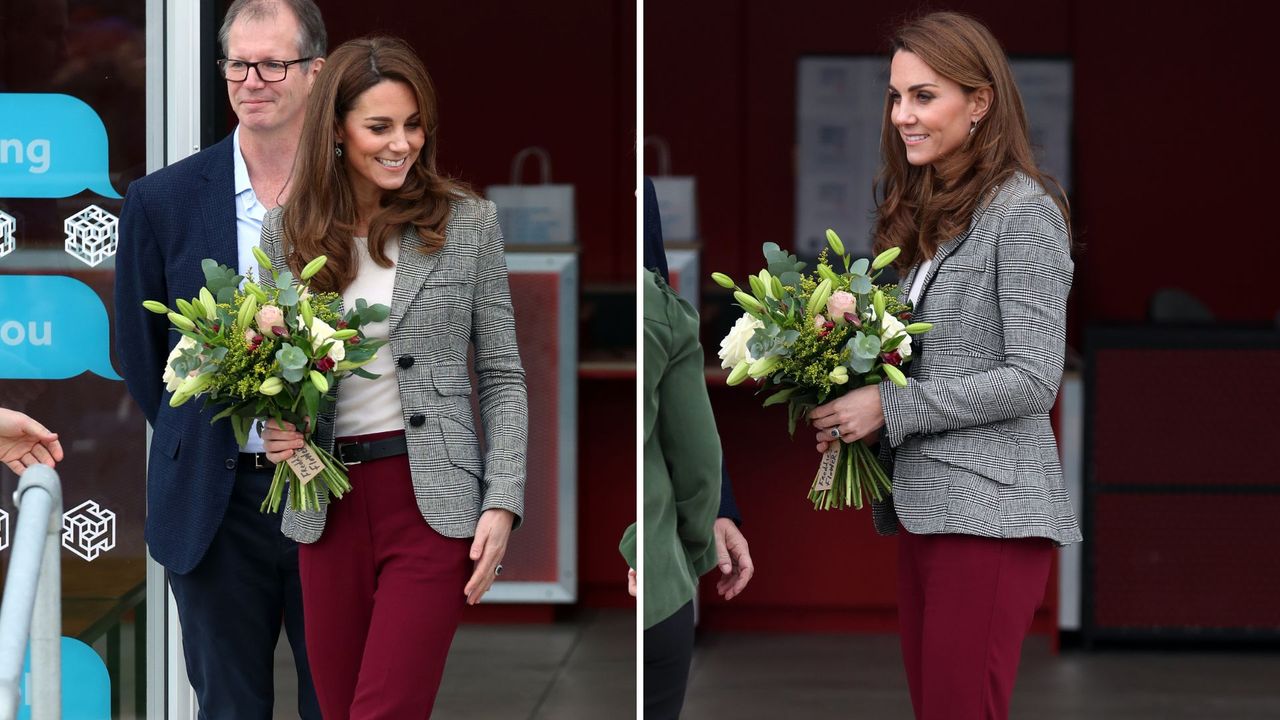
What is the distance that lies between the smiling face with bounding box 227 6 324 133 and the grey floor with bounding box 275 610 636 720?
6.51 ft

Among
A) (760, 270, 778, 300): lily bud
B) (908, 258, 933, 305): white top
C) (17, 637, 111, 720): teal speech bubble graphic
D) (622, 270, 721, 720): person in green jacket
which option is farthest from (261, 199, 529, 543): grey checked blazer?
(17, 637, 111, 720): teal speech bubble graphic

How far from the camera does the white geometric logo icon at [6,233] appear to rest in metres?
3.74

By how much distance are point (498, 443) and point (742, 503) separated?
2784mm

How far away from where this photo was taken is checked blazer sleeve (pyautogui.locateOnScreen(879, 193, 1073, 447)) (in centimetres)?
267

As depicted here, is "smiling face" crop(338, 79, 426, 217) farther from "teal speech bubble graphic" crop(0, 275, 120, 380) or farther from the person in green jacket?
"teal speech bubble graphic" crop(0, 275, 120, 380)

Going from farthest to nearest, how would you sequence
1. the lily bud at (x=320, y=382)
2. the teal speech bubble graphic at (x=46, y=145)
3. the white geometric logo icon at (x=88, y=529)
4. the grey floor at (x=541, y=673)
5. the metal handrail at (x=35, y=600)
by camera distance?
the grey floor at (x=541, y=673), the white geometric logo icon at (x=88, y=529), the teal speech bubble graphic at (x=46, y=145), the lily bud at (x=320, y=382), the metal handrail at (x=35, y=600)

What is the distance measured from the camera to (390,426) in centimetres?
278

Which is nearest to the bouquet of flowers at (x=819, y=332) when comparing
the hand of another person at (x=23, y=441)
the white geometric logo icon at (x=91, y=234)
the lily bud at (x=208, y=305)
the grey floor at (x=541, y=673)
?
the lily bud at (x=208, y=305)

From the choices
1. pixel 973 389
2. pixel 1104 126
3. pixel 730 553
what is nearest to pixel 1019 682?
pixel 730 553

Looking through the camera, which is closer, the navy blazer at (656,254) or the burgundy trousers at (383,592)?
the burgundy trousers at (383,592)

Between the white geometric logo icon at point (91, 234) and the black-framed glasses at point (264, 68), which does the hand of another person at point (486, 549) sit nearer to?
the black-framed glasses at point (264, 68)

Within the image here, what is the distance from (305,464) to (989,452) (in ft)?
3.52

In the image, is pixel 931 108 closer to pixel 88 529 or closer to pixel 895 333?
pixel 895 333

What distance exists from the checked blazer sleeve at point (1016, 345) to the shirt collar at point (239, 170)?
49.4 inches
